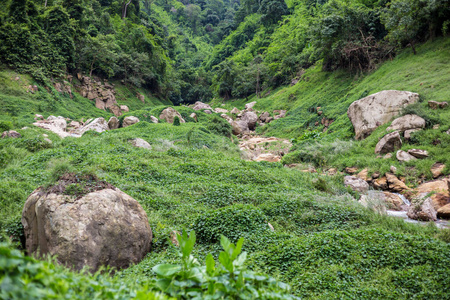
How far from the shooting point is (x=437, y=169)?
11641mm

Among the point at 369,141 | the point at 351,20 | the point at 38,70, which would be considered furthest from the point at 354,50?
the point at 38,70

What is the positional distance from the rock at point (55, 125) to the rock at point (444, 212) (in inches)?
891

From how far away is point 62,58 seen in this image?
30.5m

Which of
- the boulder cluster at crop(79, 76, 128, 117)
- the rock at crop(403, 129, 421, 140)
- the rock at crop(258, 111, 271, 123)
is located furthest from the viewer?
the rock at crop(258, 111, 271, 123)

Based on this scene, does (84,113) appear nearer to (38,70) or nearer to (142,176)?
(38,70)

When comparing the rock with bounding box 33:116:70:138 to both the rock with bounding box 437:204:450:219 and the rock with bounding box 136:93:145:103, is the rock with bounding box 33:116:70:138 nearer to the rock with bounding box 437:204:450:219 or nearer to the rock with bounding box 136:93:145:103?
the rock with bounding box 136:93:145:103

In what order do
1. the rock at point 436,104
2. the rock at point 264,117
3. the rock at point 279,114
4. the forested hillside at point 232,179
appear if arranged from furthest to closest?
1. the rock at point 264,117
2. the rock at point 279,114
3. the rock at point 436,104
4. the forested hillside at point 232,179

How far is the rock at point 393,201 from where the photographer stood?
10.4m

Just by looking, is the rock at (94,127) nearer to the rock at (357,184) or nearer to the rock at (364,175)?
the rock at (357,184)

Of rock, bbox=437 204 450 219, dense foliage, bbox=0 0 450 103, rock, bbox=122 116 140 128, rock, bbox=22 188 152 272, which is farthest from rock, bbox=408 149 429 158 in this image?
rock, bbox=122 116 140 128

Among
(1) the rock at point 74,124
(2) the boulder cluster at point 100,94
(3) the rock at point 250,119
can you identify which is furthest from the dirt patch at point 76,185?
(2) the boulder cluster at point 100,94

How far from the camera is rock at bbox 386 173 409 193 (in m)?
11.8

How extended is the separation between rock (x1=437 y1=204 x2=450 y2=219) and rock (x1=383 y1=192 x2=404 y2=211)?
1477 millimetres

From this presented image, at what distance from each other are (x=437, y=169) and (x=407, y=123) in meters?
3.97
